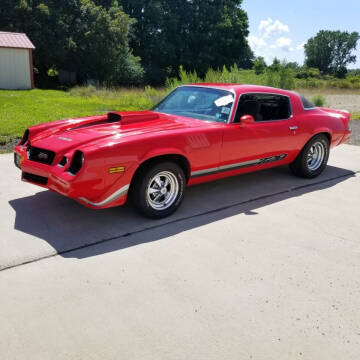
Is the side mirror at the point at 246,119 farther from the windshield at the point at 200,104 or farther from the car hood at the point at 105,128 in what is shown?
the car hood at the point at 105,128

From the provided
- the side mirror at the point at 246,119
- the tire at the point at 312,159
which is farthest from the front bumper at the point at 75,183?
the tire at the point at 312,159

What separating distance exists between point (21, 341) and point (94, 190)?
1.67m

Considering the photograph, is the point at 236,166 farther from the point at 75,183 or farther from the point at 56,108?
the point at 56,108

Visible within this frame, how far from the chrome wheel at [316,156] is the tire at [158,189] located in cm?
281

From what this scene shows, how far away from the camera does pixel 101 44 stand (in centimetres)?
3262

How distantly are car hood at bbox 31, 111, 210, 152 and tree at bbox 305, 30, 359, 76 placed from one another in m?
108

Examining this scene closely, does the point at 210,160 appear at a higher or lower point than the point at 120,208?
higher

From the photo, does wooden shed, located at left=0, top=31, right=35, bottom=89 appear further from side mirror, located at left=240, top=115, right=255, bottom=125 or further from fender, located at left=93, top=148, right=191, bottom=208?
fender, located at left=93, top=148, right=191, bottom=208

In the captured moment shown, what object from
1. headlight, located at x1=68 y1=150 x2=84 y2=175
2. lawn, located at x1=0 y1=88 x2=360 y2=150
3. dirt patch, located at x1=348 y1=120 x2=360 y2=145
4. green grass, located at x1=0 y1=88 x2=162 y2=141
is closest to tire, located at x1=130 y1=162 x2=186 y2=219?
headlight, located at x1=68 y1=150 x2=84 y2=175

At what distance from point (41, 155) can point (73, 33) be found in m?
31.8

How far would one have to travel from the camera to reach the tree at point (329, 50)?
104062mm

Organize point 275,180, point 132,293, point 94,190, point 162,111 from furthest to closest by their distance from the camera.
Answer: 1. point 275,180
2. point 162,111
3. point 94,190
4. point 132,293

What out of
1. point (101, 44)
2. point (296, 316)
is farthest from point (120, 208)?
point (101, 44)

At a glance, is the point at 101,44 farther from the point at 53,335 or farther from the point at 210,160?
the point at 53,335
